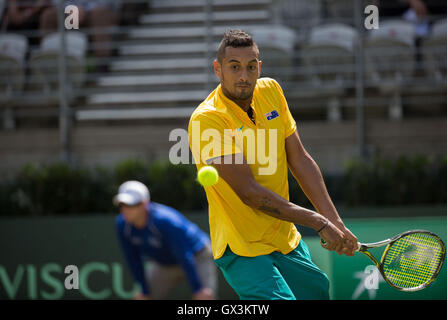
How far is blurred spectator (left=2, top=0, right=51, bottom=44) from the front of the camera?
411 inches

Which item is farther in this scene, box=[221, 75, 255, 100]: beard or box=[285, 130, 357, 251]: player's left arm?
box=[285, 130, 357, 251]: player's left arm

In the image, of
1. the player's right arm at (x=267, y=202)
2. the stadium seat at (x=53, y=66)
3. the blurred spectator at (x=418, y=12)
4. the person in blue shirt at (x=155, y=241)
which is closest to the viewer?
the player's right arm at (x=267, y=202)

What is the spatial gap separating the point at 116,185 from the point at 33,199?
1.18 meters

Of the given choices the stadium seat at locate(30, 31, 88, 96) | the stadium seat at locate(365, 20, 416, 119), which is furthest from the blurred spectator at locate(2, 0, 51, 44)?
the stadium seat at locate(365, 20, 416, 119)

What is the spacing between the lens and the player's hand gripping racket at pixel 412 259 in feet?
12.7

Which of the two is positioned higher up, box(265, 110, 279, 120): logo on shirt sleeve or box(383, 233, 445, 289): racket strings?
box(265, 110, 279, 120): logo on shirt sleeve

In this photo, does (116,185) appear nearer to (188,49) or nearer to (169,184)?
(169,184)

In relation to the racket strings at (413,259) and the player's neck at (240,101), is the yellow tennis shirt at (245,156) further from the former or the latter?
the racket strings at (413,259)

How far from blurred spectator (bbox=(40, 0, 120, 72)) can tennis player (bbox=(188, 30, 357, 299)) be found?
274 inches

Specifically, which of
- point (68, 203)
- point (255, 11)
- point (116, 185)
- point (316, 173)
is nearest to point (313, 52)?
point (255, 11)

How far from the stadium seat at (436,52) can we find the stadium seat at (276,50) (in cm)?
202

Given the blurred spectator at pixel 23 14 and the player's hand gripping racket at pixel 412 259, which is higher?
the blurred spectator at pixel 23 14

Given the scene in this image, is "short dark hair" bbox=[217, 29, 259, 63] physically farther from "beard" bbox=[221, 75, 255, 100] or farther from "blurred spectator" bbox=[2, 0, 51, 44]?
"blurred spectator" bbox=[2, 0, 51, 44]

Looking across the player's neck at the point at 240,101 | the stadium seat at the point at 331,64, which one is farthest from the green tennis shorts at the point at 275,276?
the stadium seat at the point at 331,64
